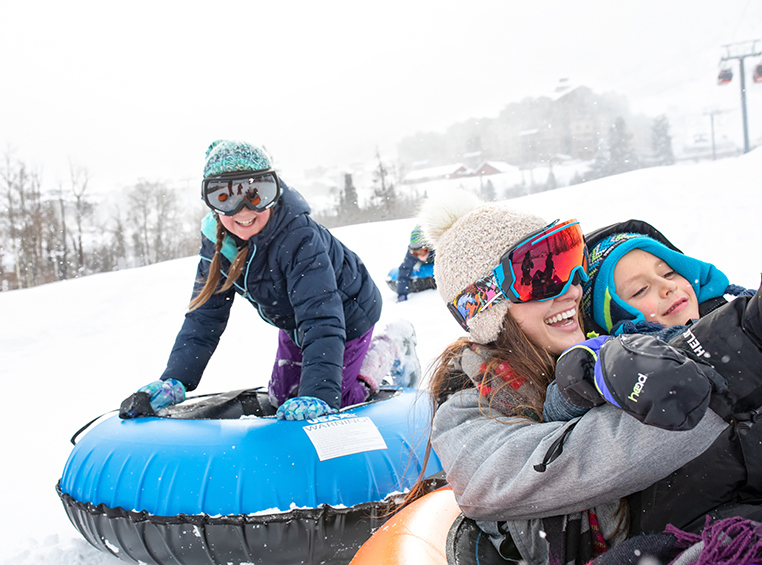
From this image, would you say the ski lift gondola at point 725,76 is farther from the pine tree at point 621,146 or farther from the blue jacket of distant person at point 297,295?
the blue jacket of distant person at point 297,295

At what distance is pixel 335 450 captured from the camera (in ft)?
6.91

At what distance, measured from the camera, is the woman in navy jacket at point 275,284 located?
247cm

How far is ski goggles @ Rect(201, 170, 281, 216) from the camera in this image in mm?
2508

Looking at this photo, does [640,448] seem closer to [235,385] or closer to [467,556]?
[467,556]

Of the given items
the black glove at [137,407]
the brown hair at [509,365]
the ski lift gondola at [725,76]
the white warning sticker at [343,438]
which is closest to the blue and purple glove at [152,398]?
the black glove at [137,407]

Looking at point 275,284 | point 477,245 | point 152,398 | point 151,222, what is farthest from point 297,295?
point 151,222

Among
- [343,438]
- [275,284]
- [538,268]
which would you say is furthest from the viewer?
[275,284]

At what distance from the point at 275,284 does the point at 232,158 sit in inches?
26.0

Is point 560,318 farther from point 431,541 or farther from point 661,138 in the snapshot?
point 661,138

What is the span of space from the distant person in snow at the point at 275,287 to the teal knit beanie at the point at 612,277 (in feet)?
3.92

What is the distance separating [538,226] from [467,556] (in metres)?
0.94

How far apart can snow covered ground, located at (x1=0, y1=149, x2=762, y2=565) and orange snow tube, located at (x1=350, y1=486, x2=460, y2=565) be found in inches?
61.6

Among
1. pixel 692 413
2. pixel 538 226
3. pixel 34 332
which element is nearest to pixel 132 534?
pixel 538 226

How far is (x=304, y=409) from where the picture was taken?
2.31 metres
